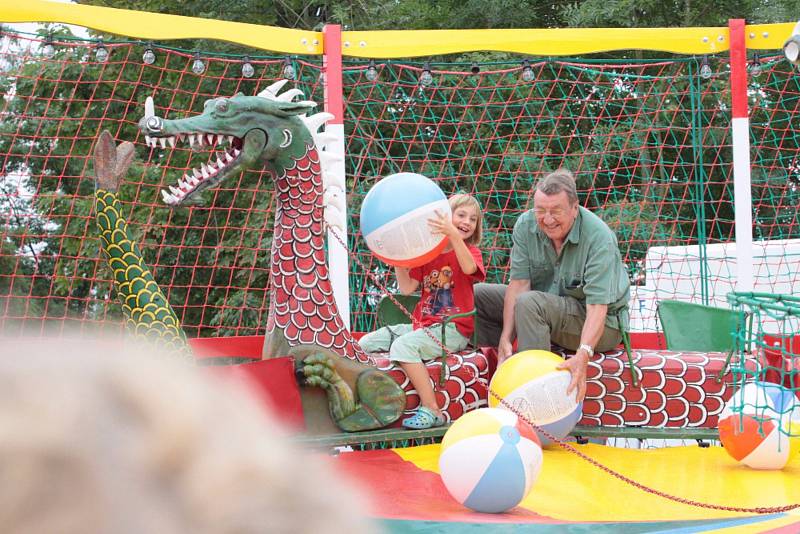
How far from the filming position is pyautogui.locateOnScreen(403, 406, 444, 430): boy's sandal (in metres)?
4.67

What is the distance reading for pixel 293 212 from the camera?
4637mm

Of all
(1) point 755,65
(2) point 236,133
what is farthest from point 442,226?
(1) point 755,65

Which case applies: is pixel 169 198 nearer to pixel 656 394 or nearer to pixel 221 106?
pixel 221 106

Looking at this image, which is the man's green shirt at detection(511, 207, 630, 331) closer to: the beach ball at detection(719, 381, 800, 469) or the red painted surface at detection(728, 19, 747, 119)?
the beach ball at detection(719, 381, 800, 469)

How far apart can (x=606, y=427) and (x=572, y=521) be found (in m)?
1.56

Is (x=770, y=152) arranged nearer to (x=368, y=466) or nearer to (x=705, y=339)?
(x=705, y=339)

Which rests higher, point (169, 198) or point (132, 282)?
point (169, 198)

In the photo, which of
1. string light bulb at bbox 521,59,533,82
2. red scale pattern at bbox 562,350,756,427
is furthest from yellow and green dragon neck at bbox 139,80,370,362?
string light bulb at bbox 521,59,533,82

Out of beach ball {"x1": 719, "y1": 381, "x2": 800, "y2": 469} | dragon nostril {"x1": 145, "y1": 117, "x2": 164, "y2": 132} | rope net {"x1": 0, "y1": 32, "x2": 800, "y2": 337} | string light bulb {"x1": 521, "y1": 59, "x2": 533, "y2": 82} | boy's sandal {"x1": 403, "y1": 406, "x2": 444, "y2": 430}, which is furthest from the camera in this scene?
rope net {"x1": 0, "y1": 32, "x2": 800, "y2": 337}

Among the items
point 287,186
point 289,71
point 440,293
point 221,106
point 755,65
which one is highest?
point 755,65

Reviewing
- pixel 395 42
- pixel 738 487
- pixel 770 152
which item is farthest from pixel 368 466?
pixel 770 152

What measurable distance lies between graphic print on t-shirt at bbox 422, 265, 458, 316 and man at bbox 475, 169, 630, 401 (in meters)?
0.30

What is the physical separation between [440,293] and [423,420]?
0.62 metres

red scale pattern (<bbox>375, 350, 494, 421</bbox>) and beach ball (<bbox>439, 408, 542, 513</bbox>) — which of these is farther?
red scale pattern (<bbox>375, 350, 494, 421</bbox>)
